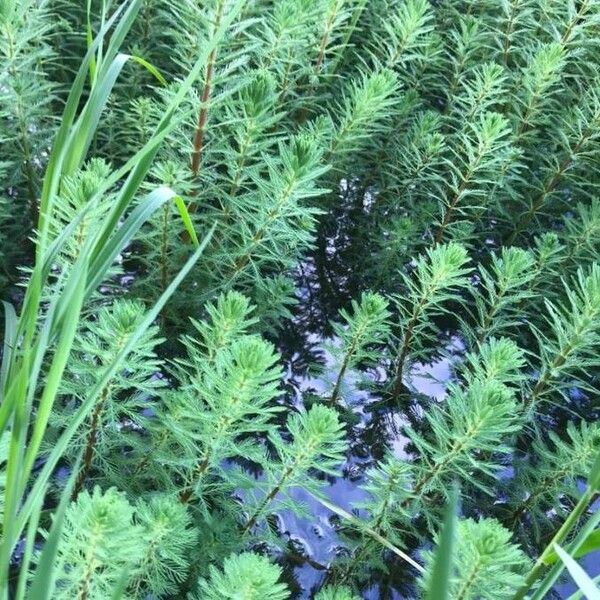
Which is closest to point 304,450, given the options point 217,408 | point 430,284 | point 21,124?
point 217,408

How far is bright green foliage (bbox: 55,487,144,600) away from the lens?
2.47ft

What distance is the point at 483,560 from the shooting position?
822mm

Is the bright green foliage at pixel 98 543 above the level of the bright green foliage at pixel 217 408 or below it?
below

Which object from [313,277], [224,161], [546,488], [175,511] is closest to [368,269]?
[313,277]

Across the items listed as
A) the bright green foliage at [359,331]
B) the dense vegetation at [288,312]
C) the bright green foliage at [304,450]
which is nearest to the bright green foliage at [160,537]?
the dense vegetation at [288,312]

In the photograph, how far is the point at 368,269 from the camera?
144cm

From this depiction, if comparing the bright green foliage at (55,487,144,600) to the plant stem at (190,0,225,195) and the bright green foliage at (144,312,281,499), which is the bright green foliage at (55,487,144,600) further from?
the plant stem at (190,0,225,195)

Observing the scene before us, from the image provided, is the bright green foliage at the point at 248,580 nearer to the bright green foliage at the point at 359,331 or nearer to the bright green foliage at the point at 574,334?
the bright green foliage at the point at 359,331

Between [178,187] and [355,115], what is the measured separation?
29 centimetres

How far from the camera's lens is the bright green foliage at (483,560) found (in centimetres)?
82

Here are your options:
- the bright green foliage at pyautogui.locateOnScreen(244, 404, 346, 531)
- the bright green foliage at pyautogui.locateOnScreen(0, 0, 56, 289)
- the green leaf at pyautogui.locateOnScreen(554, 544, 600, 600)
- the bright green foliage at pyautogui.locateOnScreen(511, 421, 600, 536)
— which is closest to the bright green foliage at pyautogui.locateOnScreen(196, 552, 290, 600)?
the bright green foliage at pyautogui.locateOnScreen(244, 404, 346, 531)

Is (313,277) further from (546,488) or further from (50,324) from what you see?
(50,324)

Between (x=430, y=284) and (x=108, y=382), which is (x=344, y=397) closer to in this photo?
(x=430, y=284)

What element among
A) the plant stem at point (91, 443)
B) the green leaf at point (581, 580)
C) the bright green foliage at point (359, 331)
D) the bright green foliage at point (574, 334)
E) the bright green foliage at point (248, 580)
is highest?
the plant stem at point (91, 443)
